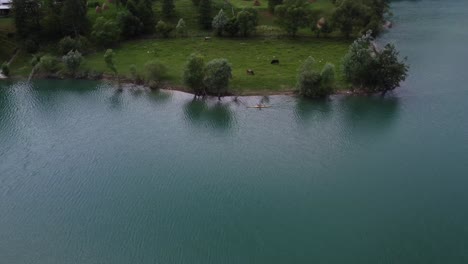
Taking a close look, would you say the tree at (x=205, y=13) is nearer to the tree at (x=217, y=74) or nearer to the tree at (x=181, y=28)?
the tree at (x=181, y=28)

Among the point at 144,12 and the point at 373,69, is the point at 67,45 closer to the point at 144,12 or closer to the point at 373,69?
the point at 144,12

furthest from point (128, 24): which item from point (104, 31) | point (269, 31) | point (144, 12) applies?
point (269, 31)

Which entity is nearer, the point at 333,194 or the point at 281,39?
the point at 333,194

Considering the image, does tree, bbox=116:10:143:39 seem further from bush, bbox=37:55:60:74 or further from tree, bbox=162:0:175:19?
bush, bbox=37:55:60:74

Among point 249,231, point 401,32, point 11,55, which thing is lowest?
point 249,231

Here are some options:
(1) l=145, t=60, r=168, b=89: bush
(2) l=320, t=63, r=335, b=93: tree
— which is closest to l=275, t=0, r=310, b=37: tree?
(2) l=320, t=63, r=335, b=93: tree

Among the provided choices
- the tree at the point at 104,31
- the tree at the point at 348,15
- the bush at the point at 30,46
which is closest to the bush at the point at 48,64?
the bush at the point at 30,46

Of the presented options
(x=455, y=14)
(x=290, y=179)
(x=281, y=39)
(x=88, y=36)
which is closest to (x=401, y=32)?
(x=455, y=14)

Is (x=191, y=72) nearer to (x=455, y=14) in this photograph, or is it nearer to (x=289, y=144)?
(x=289, y=144)
